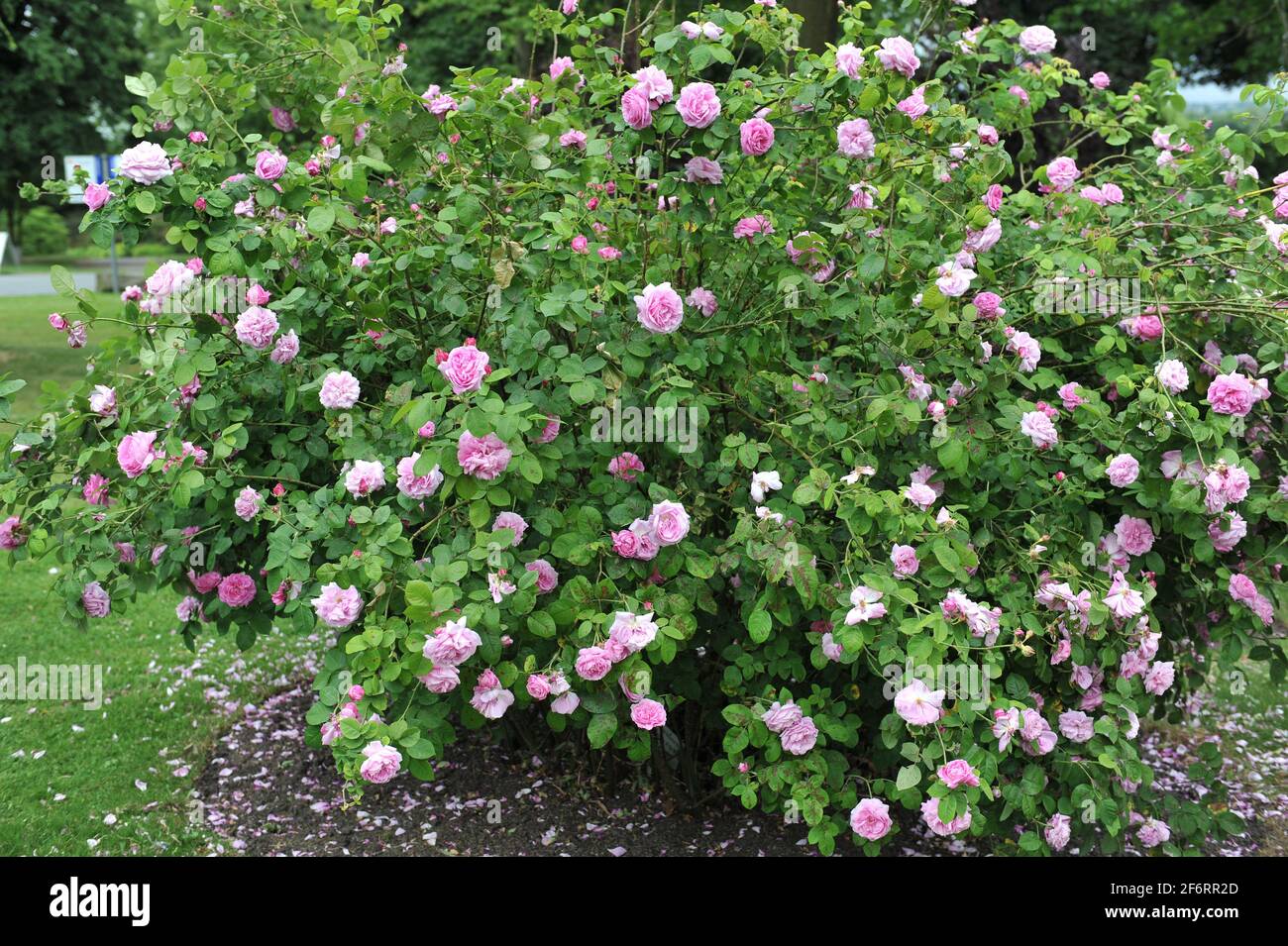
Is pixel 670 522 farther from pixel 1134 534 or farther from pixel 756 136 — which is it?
pixel 1134 534

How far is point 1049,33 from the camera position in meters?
3.83

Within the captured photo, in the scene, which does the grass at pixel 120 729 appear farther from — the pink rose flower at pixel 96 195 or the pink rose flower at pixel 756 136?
the pink rose flower at pixel 756 136

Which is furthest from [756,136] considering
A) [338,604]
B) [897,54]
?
[338,604]

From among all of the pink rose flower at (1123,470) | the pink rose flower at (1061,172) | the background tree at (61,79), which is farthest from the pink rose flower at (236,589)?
the background tree at (61,79)

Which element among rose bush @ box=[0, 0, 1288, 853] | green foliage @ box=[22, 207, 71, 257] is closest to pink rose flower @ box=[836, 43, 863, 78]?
rose bush @ box=[0, 0, 1288, 853]

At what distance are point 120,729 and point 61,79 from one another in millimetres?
18951

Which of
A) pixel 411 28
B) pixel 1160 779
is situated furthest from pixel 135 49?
pixel 1160 779

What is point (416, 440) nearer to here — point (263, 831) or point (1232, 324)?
point (263, 831)

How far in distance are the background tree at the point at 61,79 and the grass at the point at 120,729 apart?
56.3ft

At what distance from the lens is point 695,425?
2.94 m

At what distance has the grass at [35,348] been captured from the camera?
12.2 meters

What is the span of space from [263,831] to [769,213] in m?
2.67

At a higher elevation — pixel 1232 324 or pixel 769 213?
pixel 769 213

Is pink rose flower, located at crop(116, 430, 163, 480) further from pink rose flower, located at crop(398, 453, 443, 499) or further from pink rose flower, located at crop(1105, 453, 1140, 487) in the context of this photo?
pink rose flower, located at crop(1105, 453, 1140, 487)
